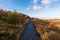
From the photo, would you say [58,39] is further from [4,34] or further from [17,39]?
[4,34]

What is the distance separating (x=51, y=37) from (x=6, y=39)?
6497mm

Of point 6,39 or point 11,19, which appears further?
point 11,19

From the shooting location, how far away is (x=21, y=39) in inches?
938

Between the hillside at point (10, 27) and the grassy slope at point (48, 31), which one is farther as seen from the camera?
the hillside at point (10, 27)

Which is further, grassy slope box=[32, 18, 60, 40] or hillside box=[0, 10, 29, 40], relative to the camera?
hillside box=[0, 10, 29, 40]

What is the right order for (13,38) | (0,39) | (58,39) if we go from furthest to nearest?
(13,38) < (0,39) < (58,39)

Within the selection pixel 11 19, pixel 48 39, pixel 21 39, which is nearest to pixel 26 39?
pixel 21 39

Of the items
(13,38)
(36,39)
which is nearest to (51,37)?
(36,39)

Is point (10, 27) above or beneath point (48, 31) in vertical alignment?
above

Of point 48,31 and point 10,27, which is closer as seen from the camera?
point 48,31

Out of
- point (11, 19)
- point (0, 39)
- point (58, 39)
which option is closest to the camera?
point (58, 39)

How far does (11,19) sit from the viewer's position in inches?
1681

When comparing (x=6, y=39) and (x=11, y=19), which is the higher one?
(x=11, y=19)

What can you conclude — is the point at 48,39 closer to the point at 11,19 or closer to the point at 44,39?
the point at 44,39
